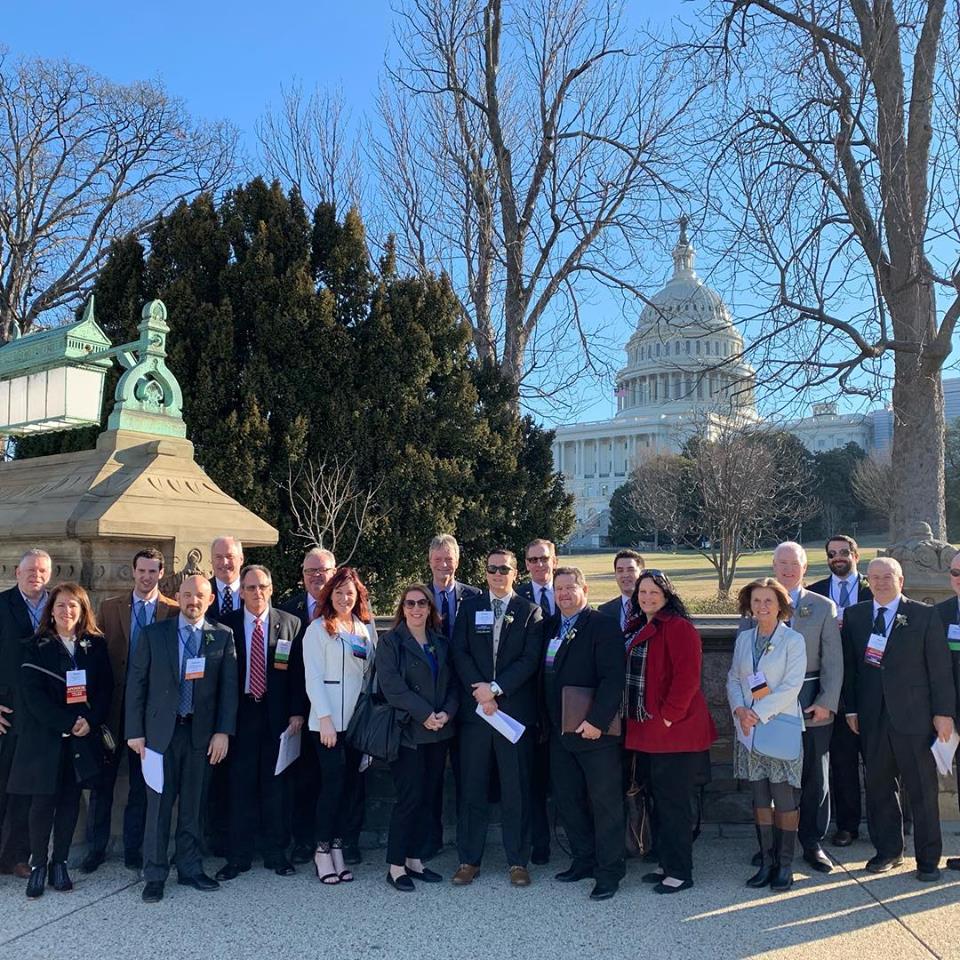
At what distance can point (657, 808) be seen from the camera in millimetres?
4805

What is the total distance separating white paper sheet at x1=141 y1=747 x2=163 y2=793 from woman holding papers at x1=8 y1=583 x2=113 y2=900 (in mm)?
319

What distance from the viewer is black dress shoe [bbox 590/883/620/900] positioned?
4.55m

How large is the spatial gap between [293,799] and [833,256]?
25.6ft

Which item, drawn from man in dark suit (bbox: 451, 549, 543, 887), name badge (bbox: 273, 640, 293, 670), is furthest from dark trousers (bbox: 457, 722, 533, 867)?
name badge (bbox: 273, 640, 293, 670)

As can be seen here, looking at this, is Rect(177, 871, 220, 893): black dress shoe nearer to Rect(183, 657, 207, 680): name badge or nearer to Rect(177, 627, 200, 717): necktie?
Rect(177, 627, 200, 717): necktie

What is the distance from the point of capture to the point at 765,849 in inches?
188

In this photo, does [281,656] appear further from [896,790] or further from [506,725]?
[896,790]

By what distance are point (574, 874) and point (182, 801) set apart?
2125 millimetres

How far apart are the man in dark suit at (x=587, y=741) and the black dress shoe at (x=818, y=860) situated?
44.1 inches

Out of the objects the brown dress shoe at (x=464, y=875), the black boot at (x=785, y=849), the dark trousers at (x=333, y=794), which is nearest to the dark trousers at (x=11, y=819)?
the dark trousers at (x=333, y=794)

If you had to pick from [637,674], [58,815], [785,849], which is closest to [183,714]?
[58,815]

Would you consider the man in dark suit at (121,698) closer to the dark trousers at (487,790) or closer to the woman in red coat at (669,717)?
the dark trousers at (487,790)

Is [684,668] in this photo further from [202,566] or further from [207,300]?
[207,300]

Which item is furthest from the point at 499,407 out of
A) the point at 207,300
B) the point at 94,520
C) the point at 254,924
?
the point at 254,924
